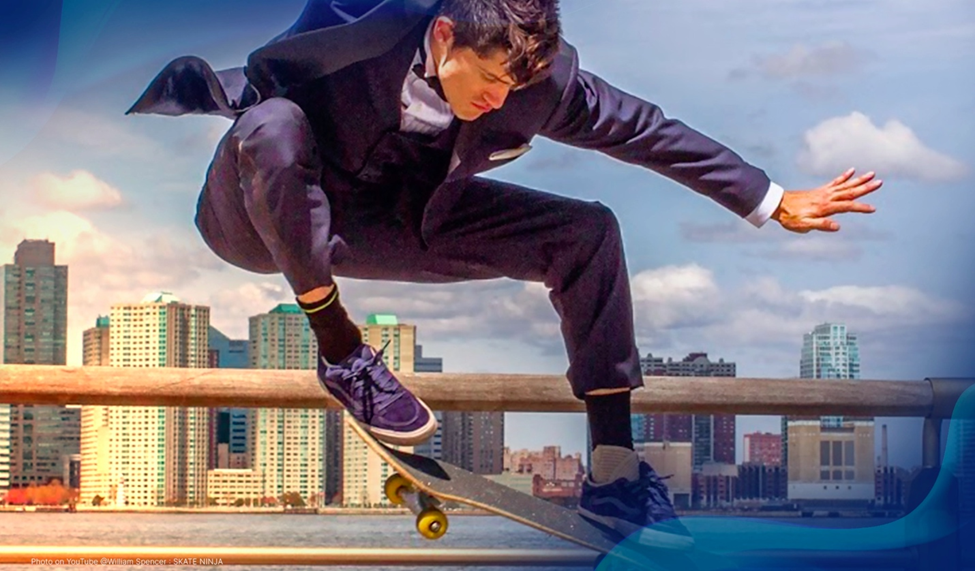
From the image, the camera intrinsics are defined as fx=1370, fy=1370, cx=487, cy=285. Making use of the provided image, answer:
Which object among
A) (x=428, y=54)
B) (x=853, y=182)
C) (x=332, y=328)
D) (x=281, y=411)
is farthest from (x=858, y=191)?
(x=281, y=411)

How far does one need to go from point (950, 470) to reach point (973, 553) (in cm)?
13

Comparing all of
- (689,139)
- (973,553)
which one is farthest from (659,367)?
Result: (973,553)

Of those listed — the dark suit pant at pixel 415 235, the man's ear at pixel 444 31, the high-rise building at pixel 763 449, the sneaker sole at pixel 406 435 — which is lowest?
the high-rise building at pixel 763 449

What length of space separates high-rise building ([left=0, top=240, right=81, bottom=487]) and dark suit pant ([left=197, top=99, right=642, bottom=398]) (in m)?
0.20

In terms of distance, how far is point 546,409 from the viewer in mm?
1967

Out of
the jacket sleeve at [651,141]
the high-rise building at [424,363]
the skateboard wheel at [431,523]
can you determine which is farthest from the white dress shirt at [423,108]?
the skateboard wheel at [431,523]

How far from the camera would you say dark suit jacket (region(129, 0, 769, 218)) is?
1691 millimetres

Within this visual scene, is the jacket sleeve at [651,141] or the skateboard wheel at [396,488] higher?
the jacket sleeve at [651,141]

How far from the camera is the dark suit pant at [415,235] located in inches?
Result: 68.0

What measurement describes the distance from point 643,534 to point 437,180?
1.96ft

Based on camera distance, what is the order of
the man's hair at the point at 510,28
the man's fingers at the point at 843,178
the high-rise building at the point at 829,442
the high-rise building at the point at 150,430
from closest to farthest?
the man's hair at the point at 510,28 < the high-rise building at the point at 150,430 < the man's fingers at the point at 843,178 < the high-rise building at the point at 829,442

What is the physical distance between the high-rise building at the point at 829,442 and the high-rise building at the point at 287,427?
0.67m

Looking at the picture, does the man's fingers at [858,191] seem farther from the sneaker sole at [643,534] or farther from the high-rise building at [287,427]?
the high-rise building at [287,427]

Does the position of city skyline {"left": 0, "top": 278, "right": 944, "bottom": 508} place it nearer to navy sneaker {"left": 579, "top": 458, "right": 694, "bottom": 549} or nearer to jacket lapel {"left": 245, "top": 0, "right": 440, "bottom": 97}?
navy sneaker {"left": 579, "top": 458, "right": 694, "bottom": 549}
